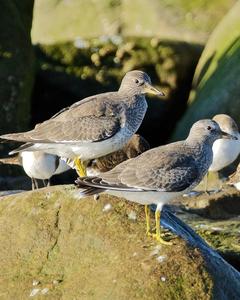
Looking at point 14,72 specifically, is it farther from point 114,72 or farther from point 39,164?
point 114,72

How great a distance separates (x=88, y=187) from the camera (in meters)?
10.6

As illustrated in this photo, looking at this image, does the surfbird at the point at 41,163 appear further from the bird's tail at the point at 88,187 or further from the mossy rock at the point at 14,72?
the bird's tail at the point at 88,187

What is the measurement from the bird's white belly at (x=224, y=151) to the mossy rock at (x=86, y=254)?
601cm

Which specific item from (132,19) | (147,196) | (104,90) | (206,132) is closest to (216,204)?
(206,132)

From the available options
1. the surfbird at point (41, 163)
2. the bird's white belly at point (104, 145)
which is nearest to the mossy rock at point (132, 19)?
the surfbird at point (41, 163)

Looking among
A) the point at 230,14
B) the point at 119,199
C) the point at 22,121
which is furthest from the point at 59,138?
the point at 230,14

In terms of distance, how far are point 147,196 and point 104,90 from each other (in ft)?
35.9

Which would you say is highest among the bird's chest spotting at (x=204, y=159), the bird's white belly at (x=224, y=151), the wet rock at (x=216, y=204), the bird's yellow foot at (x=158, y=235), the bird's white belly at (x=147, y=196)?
the bird's chest spotting at (x=204, y=159)

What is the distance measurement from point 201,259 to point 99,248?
1114 millimetres

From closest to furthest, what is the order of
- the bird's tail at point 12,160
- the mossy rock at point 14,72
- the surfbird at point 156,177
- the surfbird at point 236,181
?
the surfbird at point 156,177
the surfbird at point 236,181
the bird's tail at point 12,160
the mossy rock at point 14,72

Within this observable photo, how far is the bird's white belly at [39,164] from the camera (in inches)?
625

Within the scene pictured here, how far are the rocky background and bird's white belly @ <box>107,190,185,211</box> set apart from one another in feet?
0.93

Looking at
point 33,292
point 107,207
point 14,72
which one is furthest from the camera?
point 14,72

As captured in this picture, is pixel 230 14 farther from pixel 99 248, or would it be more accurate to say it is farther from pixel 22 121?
pixel 99 248
